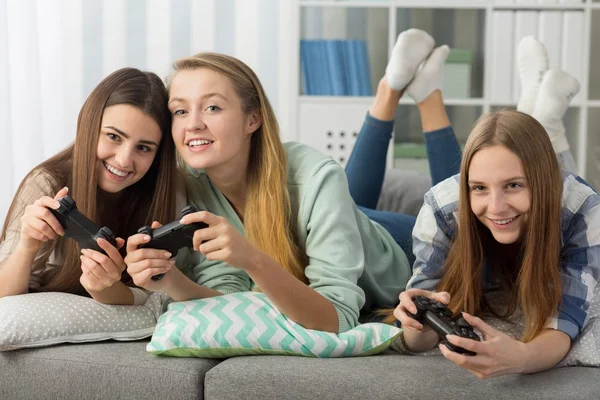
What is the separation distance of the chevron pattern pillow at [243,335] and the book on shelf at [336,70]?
2083mm

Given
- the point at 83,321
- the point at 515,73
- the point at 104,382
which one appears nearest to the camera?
the point at 104,382

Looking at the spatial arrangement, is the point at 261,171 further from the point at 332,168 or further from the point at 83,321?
the point at 83,321

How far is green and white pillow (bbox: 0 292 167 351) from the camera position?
4.84ft

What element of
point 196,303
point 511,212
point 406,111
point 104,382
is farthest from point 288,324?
point 406,111

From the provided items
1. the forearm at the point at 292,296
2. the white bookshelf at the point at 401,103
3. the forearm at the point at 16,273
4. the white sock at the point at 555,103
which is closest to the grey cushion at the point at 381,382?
the forearm at the point at 292,296

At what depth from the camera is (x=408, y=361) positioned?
1.44 meters

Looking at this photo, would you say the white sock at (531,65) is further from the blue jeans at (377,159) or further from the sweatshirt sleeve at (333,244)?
the sweatshirt sleeve at (333,244)

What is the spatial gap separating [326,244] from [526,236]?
379 mm

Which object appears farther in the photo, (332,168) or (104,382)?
(332,168)

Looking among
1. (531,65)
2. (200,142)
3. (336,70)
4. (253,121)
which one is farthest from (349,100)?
(200,142)

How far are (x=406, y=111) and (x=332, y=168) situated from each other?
1885 mm

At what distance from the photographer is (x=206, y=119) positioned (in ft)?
5.51

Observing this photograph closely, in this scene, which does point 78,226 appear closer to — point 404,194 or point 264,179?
point 264,179

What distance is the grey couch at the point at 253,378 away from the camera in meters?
1.34
